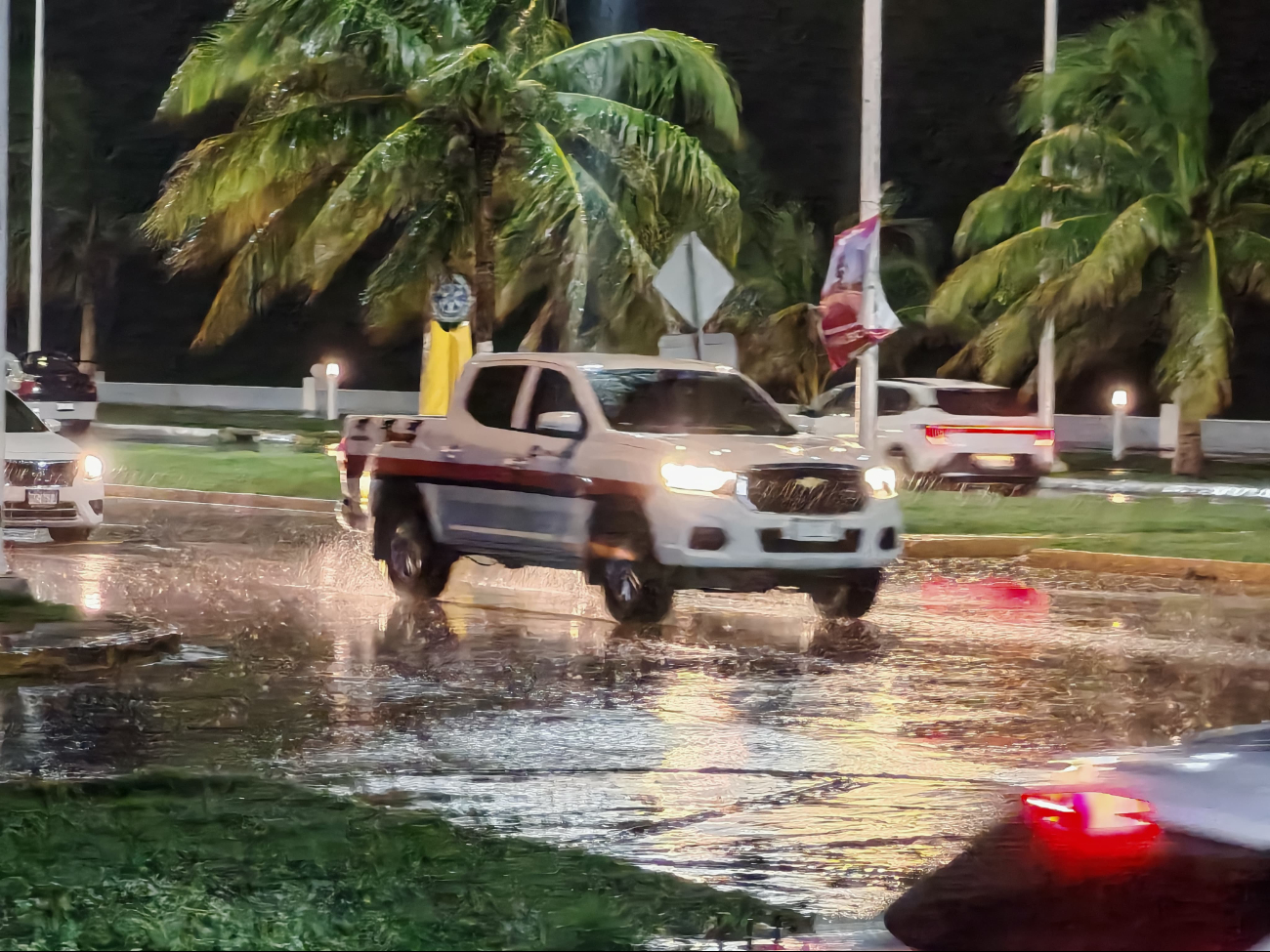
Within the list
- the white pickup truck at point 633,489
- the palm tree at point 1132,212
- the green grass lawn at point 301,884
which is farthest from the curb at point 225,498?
the green grass lawn at point 301,884

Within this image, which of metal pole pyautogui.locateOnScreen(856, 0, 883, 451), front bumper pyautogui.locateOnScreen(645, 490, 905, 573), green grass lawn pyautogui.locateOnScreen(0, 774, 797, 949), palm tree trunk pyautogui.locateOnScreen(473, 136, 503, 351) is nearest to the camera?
green grass lawn pyautogui.locateOnScreen(0, 774, 797, 949)

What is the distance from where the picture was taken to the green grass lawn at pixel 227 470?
28.2m

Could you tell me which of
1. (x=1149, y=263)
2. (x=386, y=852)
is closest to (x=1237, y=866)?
(x=386, y=852)

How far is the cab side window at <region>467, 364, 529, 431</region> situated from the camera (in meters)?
16.2

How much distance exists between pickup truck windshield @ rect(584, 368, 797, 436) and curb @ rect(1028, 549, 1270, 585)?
4.90m

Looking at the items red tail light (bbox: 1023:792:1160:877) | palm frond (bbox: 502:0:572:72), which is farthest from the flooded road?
palm frond (bbox: 502:0:572:72)

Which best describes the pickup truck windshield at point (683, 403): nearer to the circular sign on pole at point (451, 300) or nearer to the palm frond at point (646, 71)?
the palm frond at point (646, 71)

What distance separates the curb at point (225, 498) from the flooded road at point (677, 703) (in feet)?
25.1

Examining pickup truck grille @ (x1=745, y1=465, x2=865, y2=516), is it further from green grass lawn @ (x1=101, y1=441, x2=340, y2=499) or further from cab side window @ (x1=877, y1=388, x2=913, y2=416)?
cab side window @ (x1=877, y1=388, x2=913, y2=416)

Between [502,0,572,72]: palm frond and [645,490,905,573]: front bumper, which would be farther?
[502,0,572,72]: palm frond

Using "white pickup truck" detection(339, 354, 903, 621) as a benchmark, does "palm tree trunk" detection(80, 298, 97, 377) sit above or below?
above

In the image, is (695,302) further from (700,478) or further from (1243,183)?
(1243,183)

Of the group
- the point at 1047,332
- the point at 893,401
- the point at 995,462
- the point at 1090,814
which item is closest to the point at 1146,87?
the point at 1047,332

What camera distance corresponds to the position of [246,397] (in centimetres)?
5622
